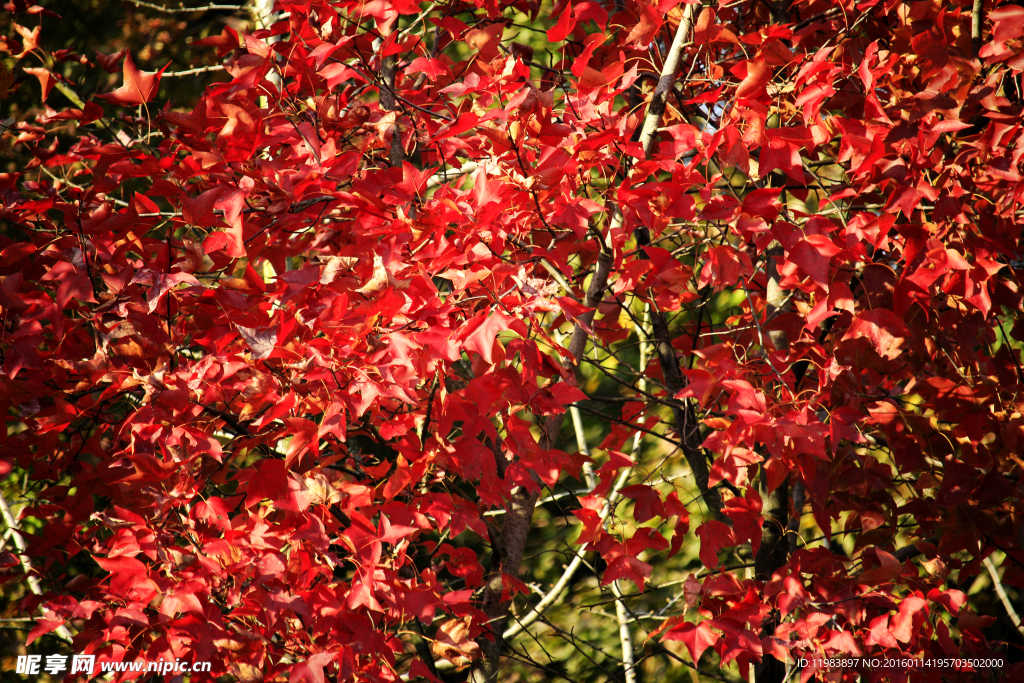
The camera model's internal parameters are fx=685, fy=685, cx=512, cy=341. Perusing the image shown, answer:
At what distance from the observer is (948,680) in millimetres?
1805

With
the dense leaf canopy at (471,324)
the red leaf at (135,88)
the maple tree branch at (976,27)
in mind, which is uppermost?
the maple tree branch at (976,27)

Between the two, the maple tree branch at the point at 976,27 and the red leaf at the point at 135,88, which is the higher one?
the maple tree branch at the point at 976,27

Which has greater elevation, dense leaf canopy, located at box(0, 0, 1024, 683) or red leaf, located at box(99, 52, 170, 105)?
red leaf, located at box(99, 52, 170, 105)

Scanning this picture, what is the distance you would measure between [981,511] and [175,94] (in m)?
4.53

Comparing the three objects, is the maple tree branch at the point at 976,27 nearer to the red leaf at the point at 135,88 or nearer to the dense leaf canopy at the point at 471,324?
the dense leaf canopy at the point at 471,324

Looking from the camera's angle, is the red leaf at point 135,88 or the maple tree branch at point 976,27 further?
the maple tree branch at point 976,27

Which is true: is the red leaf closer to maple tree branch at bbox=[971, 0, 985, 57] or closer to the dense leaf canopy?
the dense leaf canopy

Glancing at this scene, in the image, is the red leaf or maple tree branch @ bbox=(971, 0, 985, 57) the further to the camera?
maple tree branch @ bbox=(971, 0, 985, 57)

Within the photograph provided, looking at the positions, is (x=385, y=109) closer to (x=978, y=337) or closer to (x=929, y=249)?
(x=929, y=249)

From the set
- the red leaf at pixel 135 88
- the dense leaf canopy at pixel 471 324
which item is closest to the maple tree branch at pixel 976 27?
the dense leaf canopy at pixel 471 324

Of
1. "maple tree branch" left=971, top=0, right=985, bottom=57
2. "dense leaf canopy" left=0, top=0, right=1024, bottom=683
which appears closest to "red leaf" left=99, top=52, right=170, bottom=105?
"dense leaf canopy" left=0, top=0, right=1024, bottom=683

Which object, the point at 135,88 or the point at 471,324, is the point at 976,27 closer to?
the point at 471,324

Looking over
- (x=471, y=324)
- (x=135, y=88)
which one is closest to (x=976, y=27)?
(x=471, y=324)

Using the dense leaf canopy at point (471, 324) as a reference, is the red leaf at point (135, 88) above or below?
above
